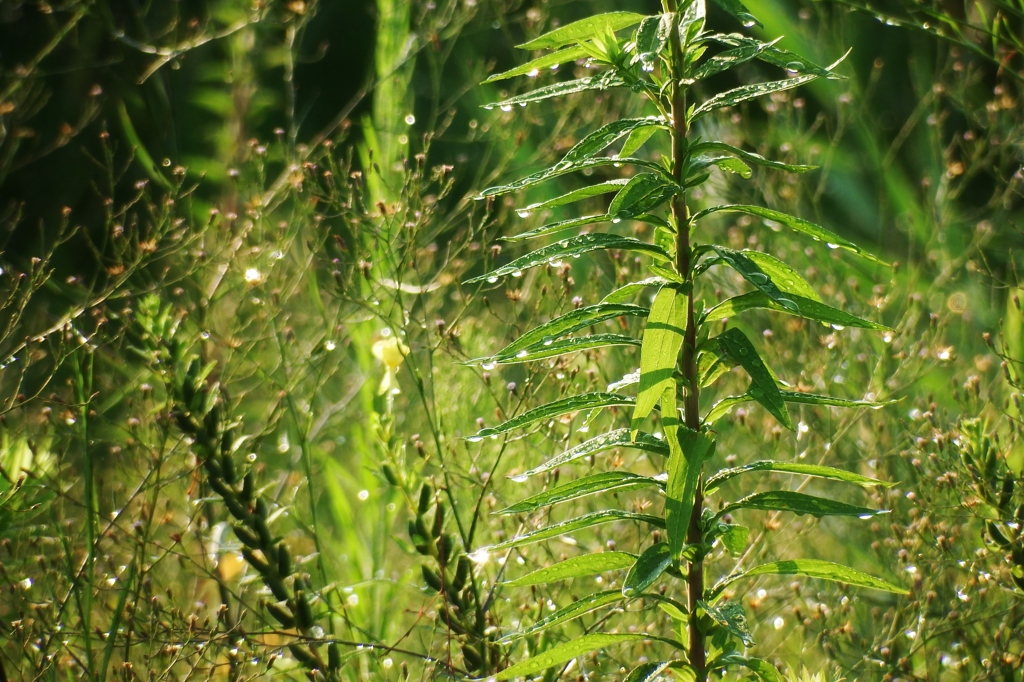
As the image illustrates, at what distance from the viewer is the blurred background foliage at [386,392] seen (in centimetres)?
116

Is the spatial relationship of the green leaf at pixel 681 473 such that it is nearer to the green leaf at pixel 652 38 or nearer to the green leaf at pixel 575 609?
the green leaf at pixel 575 609

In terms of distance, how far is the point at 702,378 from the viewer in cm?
92

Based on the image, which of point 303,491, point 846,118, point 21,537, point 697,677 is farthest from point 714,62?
point 303,491

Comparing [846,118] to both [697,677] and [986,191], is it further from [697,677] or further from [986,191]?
[697,677]

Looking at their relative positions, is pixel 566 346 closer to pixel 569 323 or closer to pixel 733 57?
pixel 569 323

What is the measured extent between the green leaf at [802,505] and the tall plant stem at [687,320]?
5cm

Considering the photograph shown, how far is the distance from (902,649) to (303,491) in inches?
47.1

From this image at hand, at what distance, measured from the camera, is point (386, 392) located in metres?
1.48

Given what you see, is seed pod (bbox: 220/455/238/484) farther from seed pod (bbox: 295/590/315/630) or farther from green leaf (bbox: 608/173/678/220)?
green leaf (bbox: 608/173/678/220)

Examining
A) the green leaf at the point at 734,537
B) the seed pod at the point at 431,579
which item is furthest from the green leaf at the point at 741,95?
the seed pod at the point at 431,579

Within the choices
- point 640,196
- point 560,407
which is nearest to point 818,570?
point 560,407

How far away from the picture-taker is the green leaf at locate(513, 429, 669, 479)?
0.87 meters

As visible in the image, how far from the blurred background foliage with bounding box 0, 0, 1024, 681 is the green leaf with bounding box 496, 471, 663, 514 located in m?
0.18

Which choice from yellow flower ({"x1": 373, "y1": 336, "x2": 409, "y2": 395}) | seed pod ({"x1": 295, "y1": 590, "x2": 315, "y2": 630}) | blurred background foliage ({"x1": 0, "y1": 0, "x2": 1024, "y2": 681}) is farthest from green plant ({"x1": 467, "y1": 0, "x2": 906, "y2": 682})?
yellow flower ({"x1": 373, "y1": 336, "x2": 409, "y2": 395})
